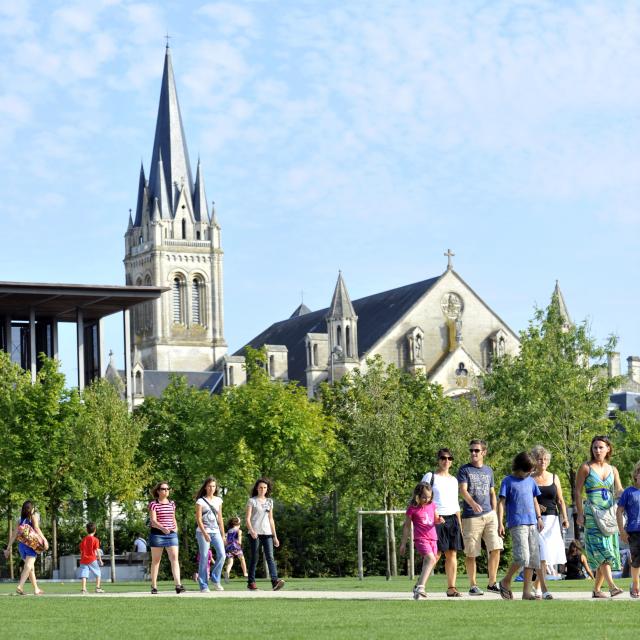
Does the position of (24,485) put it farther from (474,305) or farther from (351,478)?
(474,305)

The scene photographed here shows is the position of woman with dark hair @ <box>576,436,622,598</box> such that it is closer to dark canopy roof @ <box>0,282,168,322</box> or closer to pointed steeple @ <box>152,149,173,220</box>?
dark canopy roof @ <box>0,282,168,322</box>

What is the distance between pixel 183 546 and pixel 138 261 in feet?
325

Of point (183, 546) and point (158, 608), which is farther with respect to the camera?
point (183, 546)

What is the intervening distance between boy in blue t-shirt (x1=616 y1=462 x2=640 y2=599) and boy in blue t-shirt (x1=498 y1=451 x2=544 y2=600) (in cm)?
97

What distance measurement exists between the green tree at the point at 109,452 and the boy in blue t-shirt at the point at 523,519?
23095 mm

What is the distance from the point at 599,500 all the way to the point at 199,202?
4908 inches

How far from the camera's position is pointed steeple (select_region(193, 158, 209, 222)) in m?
139

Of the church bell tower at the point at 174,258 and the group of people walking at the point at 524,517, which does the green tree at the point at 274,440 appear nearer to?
the group of people walking at the point at 524,517

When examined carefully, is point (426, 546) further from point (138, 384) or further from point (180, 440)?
point (138, 384)

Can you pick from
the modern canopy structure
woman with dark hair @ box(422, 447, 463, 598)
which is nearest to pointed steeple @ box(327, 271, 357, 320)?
the modern canopy structure

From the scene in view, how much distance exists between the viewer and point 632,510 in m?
16.6

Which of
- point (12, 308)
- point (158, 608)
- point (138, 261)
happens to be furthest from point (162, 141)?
point (158, 608)

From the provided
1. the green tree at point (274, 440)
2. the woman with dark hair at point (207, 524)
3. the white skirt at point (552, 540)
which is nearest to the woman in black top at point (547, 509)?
the white skirt at point (552, 540)

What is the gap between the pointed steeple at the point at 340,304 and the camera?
343 ft
